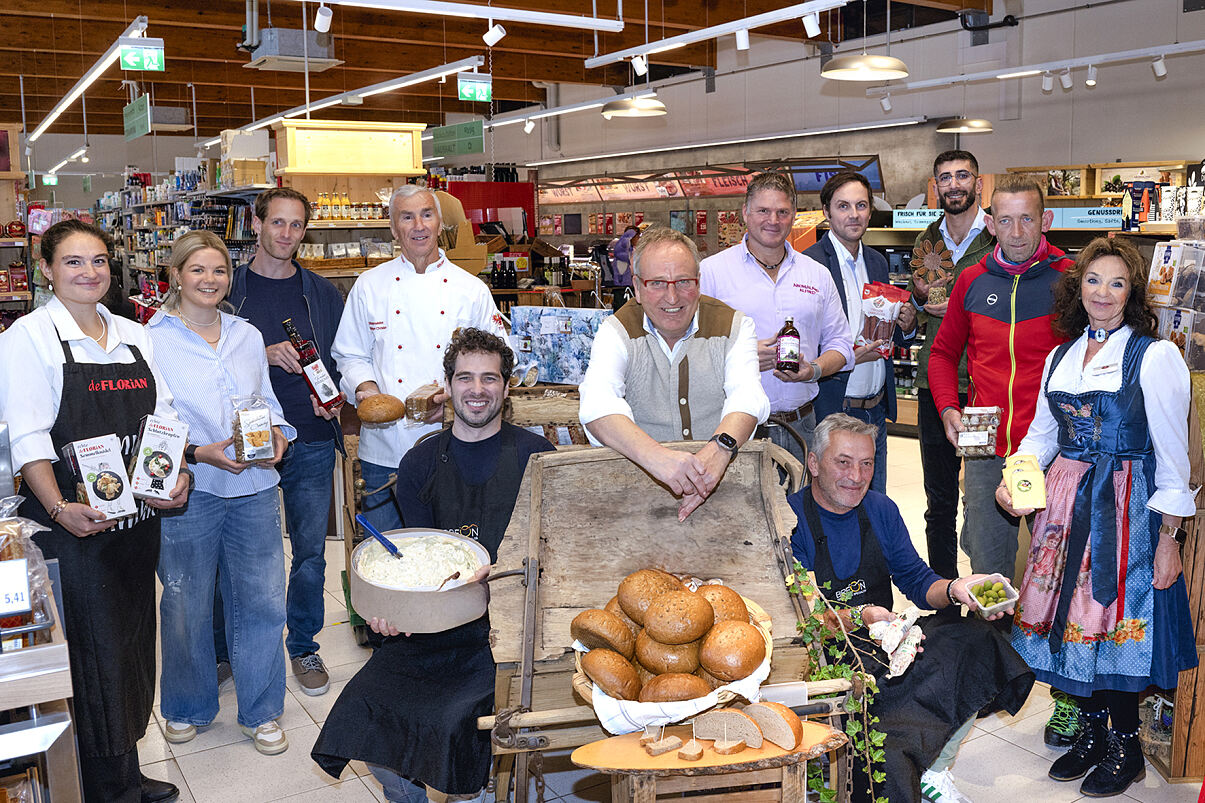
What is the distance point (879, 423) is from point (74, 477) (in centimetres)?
318

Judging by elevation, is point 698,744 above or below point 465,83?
below

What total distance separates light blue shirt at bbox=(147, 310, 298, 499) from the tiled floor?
0.98 meters

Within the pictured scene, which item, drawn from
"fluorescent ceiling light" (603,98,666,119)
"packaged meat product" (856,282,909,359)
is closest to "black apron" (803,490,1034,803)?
"packaged meat product" (856,282,909,359)

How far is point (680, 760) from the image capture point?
180 centimetres

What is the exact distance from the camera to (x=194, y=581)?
3512mm

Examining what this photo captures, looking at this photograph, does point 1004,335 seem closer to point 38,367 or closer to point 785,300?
point 785,300

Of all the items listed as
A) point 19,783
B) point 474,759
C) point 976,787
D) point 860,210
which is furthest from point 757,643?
point 860,210

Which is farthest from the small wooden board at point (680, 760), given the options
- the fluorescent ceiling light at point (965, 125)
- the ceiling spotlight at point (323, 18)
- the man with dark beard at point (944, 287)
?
the fluorescent ceiling light at point (965, 125)

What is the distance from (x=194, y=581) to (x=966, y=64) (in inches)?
437

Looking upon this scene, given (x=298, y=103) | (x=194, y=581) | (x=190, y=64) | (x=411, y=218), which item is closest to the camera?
(x=194, y=581)

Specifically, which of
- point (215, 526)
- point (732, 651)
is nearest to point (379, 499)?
point (215, 526)

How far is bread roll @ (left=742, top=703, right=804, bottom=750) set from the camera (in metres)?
1.83

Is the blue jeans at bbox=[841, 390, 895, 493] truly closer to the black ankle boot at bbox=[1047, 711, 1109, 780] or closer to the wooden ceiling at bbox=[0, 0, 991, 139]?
the black ankle boot at bbox=[1047, 711, 1109, 780]

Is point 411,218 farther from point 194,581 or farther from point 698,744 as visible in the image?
point 698,744
